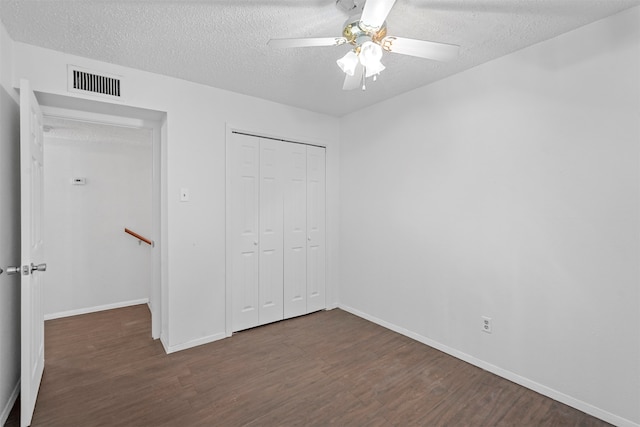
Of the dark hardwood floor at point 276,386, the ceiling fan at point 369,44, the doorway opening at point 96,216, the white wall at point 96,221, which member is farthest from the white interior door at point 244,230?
the ceiling fan at point 369,44

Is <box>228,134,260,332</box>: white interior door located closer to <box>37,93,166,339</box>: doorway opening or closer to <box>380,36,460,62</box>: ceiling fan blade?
<box>37,93,166,339</box>: doorway opening

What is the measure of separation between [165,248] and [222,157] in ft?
3.15

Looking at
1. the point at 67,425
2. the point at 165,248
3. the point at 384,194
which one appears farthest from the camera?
the point at 384,194

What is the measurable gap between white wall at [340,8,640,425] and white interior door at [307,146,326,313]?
0.81m

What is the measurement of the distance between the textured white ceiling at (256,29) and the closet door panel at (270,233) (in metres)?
0.89

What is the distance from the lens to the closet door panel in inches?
126

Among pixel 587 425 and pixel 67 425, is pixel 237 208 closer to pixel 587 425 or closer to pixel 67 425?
pixel 67 425

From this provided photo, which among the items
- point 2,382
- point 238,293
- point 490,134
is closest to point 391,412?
point 238,293

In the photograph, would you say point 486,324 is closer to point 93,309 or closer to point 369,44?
point 369,44

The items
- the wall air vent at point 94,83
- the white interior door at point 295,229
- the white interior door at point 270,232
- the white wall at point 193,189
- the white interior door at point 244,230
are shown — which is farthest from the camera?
the white interior door at point 295,229

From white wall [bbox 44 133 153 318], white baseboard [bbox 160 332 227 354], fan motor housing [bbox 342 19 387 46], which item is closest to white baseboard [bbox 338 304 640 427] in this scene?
white baseboard [bbox 160 332 227 354]

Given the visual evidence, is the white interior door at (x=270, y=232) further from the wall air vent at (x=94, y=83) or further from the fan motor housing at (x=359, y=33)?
the fan motor housing at (x=359, y=33)

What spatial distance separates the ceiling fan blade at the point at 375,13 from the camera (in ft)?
4.21

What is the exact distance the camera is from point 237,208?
3021mm
